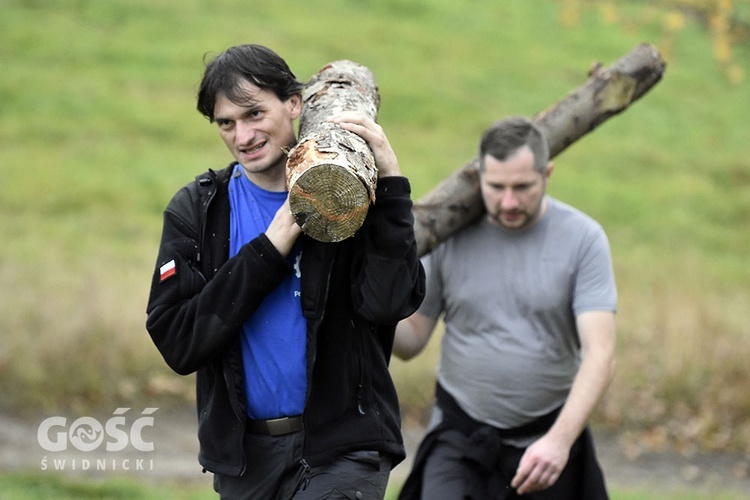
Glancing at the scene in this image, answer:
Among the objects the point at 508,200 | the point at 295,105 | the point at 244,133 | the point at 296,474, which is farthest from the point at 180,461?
the point at 244,133

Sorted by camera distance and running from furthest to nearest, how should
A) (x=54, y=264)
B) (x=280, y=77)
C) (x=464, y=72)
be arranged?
(x=464, y=72) → (x=54, y=264) → (x=280, y=77)

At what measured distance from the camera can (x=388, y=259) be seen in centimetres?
362

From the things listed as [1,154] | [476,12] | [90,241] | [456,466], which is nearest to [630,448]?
[456,466]

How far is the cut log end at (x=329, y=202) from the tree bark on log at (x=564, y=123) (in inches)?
64.3

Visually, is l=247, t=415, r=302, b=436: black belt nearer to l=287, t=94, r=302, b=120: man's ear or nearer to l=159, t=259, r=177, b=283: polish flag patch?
l=159, t=259, r=177, b=283: polish flag patch

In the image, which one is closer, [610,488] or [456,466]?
[456,466]

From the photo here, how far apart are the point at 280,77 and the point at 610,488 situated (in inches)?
236

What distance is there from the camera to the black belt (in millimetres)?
3760

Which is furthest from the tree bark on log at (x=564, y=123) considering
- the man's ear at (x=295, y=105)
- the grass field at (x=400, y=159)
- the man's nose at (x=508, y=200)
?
the grass field at (x=400, y=159)

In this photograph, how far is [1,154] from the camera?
1802 cm

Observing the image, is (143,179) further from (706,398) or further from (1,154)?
(706,398)

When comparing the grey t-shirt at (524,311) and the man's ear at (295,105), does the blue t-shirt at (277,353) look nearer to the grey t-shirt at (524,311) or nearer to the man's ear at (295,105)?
the man's ear at (295,105)

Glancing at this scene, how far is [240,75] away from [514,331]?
78.0 inches

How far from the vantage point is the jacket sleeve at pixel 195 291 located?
3.61 metres
